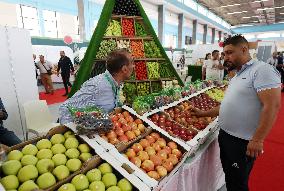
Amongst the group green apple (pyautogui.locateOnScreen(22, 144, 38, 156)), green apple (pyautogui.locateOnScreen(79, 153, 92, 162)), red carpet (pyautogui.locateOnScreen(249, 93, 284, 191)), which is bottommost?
red carpet (pyautogui.locateOnScreen(249, 93, 284, 191))

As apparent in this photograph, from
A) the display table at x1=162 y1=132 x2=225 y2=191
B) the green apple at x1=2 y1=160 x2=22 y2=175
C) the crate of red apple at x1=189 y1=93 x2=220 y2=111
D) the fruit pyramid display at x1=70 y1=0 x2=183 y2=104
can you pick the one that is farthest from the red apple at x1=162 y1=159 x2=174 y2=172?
the fruit pyramid display at x1=70 y1=0 x2=183 y2=104

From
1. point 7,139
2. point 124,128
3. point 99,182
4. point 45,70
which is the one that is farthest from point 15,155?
point 45,70

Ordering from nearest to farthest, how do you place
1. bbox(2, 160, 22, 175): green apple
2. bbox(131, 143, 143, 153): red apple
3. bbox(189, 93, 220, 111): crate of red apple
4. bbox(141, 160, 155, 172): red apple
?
Answer: 1. bbox(2, 160, 22, 175): green apple
2. bbox(141, 160, 155, 172): red apple
3. bbox(131, 143, 143, 153): red apple
4. bbox(189, 93, 220, 111): crate of red apple

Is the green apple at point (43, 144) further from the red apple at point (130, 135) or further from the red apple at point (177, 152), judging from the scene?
the red apple at point (177, 152)

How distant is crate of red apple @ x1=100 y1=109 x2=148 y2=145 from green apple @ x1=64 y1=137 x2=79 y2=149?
22 centimetres

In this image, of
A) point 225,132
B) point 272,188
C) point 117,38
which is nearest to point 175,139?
point 225,132

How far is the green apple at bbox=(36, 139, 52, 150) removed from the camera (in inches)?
64.9

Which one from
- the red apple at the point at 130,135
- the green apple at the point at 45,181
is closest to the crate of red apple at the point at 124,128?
the red apple at the point at 130,135

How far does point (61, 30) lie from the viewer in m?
16.7

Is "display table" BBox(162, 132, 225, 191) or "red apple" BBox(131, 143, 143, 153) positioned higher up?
"red apple" BBox(131, 143, 143, 153)

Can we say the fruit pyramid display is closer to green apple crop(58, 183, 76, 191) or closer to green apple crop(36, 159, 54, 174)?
green apple crop(36, 159, 54, 174)

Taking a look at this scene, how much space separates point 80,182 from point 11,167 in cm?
43

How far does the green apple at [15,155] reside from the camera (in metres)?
1.51

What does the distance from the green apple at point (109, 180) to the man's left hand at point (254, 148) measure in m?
1.23
